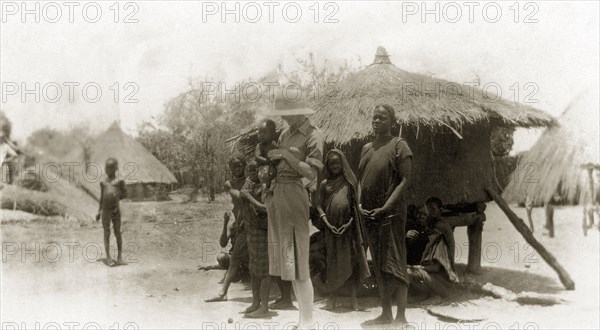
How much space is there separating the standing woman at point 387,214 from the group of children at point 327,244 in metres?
0.24

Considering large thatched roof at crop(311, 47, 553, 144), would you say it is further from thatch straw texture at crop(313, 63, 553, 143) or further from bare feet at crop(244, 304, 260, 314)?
bare feet at crop(244, 304, 260, 314)

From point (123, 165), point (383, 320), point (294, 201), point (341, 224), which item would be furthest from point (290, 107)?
point (123, 165)

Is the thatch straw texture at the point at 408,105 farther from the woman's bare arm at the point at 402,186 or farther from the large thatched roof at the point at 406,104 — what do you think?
the woman's bare arm at the point at 402,186

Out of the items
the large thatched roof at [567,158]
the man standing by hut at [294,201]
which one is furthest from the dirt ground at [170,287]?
the man standing by hut at [294,201]

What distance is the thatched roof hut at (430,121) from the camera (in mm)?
6680

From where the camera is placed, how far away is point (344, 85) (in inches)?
297

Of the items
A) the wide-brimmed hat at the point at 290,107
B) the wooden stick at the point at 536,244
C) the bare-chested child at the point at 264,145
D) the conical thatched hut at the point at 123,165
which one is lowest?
the wooden stick at the point at 536,244

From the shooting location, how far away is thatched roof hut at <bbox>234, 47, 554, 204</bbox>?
6680 mm

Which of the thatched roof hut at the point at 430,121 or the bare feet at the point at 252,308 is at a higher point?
the thatched roof hut at the point at 430,121

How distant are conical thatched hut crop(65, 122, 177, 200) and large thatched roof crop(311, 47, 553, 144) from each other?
2943 mm

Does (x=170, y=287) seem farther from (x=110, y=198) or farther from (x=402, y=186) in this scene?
(x=402, y=186)

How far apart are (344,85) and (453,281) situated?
9.29 feet

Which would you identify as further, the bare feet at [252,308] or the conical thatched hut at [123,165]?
the conical thatched hut at [123,165]

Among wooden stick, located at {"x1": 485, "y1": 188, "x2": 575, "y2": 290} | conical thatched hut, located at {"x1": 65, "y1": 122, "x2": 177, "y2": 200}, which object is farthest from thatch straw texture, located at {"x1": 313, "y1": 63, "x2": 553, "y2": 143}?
conical thatched hut, located at {"x1": 65, "y1": 122, "x2": 177, "y2": 200}
